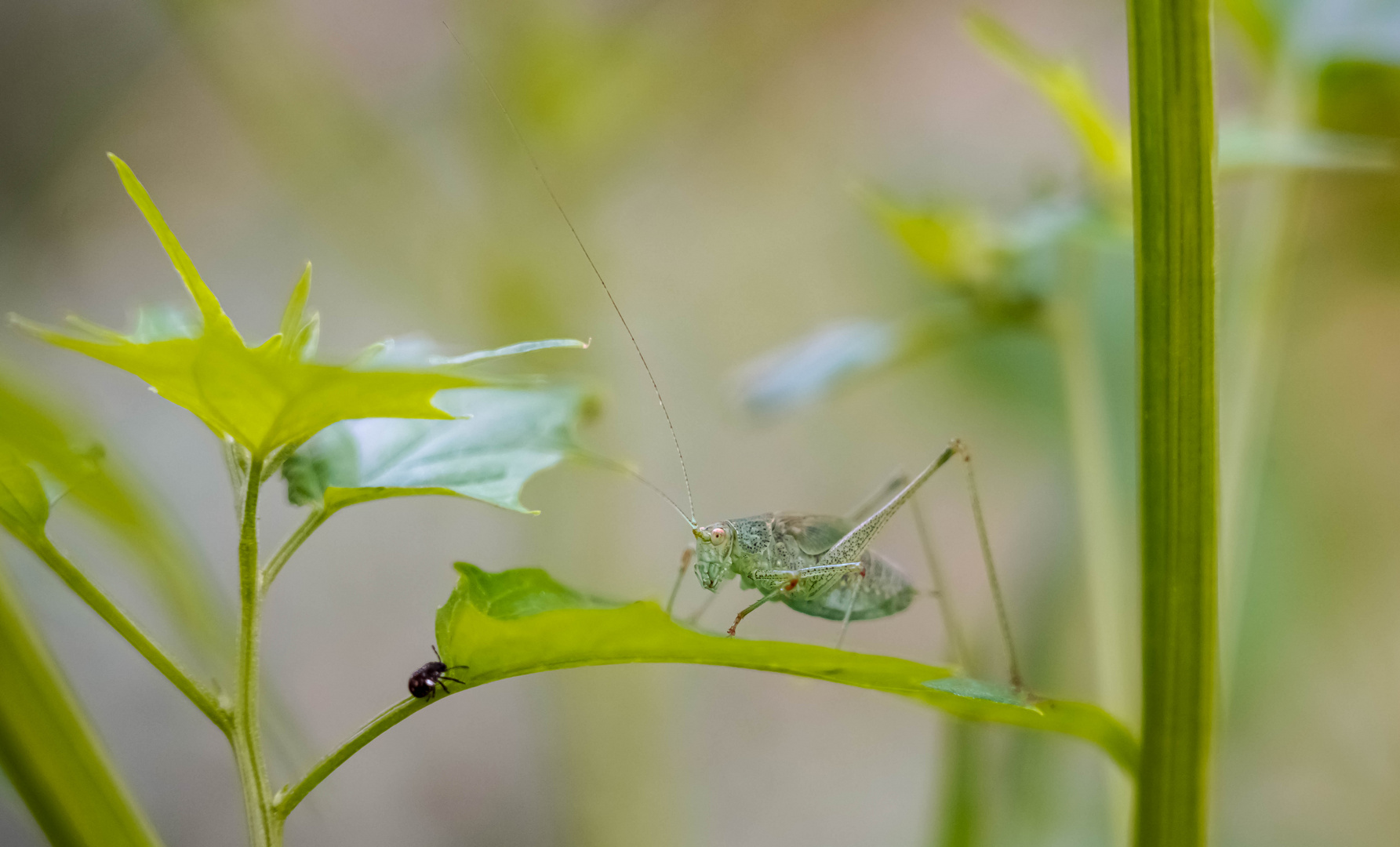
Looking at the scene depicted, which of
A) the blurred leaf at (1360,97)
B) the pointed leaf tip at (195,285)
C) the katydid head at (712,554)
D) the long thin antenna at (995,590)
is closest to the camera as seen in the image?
the pointed leaf tip at (195,285)

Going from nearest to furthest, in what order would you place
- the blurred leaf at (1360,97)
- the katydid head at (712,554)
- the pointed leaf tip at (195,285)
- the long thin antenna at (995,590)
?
the pointed leaf tip at (195,285)
the long thin antenna at (995,590)
the katydid head at (712,554)
the blurred leaf at (1360,97)

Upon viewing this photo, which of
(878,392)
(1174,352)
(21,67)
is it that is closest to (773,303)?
(878,392)

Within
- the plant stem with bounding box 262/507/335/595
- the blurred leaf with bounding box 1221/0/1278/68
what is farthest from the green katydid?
the blurred leaf with bounding box 1221/0/1278/68

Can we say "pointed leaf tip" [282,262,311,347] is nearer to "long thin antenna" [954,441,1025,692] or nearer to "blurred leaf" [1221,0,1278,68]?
"long thin antenna" [954,441,1025,692]

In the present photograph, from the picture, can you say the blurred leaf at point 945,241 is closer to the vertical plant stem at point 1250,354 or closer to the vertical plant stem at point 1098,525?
the vertical plant stem at point 1098,525

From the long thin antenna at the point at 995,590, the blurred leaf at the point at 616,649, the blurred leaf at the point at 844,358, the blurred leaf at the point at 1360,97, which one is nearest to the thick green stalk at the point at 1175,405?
the blurred leaf at the point at 616,649
